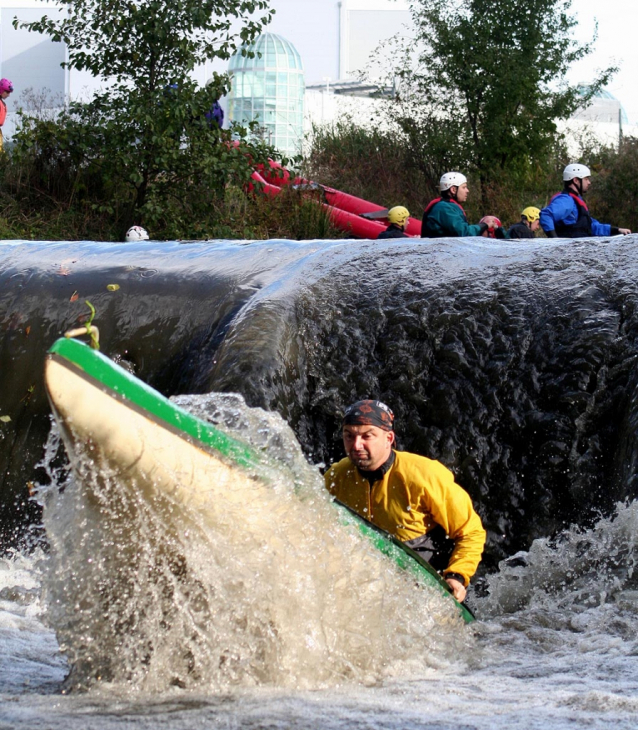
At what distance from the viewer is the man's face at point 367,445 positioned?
15.6 feet

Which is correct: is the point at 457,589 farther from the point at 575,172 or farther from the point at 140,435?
the point at 575,172

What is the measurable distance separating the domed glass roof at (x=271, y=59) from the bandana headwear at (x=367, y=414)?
72.7 ft

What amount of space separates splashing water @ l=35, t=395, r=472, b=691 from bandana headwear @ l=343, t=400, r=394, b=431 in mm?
567

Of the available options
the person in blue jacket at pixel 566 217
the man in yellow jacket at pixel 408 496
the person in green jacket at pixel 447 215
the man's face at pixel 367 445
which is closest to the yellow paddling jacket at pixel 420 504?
the man in yellow jacket at pixel 408 496

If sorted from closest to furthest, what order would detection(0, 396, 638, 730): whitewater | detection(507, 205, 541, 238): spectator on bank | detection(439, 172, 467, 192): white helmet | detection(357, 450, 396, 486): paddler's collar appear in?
detection(0, 396, 638, 730): whitewater, detection(357, 450, 396, 486): paddler's collar, detection(439, 172, 467, 192): white helmet, detection(507, 205, 541, 238): spectator on bank

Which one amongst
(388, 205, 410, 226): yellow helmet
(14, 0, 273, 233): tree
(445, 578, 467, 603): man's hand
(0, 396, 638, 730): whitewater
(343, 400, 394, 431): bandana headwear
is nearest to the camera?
(0, 396, 638, 730): whitewater

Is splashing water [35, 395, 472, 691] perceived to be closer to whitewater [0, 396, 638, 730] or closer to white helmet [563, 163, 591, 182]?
whitewater [0, 396, 638, 730]

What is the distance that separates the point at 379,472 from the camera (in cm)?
487

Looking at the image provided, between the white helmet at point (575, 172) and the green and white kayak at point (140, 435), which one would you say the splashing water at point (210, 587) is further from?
the white helmet at point (575, 172)

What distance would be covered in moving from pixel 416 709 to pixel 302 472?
3.09 feet

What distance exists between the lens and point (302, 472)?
4164mm

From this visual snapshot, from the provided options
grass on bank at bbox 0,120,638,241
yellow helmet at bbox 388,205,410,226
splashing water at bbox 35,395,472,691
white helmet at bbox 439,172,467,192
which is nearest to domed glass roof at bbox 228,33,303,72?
grass on bank at bbox 0,120,638,241

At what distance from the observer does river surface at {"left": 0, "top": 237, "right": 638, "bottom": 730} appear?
3869 mm

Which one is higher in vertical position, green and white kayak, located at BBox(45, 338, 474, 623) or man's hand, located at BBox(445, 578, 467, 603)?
green and white kayak, located at BBox(45, 338, 474, 623)
